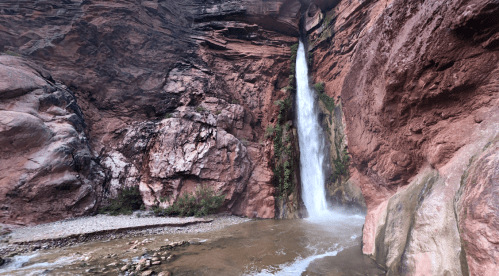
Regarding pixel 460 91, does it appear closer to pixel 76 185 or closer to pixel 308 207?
pixel 308 207

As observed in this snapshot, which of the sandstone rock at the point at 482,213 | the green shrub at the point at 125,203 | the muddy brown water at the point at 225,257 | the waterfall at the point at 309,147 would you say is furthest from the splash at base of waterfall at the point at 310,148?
the sandstone rock at the point at 482,213

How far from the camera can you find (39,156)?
9.18m

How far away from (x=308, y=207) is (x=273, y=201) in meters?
2.89

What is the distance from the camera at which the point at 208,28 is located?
1878 cm

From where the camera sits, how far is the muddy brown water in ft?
15.7

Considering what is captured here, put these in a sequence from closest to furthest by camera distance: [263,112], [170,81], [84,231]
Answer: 1. [84,231]
2. [170,81]
3. [263,112]

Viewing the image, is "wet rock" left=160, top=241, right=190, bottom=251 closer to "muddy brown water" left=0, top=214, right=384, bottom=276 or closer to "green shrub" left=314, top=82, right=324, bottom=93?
"muddy brown water" left=0, top=214, right=384, bottom=276

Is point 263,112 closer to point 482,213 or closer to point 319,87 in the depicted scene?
point 319,87

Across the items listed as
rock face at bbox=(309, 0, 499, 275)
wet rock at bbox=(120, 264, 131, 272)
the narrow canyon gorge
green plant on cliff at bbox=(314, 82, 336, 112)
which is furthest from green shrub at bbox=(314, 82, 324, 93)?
wet rock at bbox=(120, 264, 131, 272)

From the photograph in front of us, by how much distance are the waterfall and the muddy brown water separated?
642cm

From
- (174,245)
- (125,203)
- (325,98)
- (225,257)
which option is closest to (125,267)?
(174,245)

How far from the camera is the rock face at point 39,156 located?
854cm

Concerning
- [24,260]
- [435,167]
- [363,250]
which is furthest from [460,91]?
[24,260]

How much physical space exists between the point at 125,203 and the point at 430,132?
13522mm
